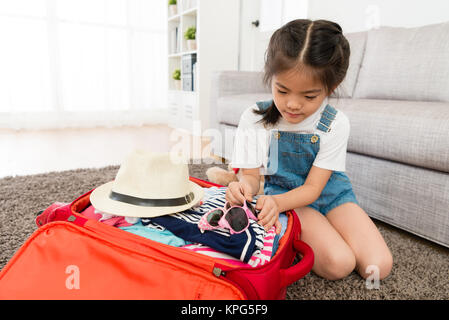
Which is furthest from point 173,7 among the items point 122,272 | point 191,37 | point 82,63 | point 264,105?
point 122,272

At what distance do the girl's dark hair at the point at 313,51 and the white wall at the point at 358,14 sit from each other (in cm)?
127

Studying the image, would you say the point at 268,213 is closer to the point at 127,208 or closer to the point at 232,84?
the point at 127,208

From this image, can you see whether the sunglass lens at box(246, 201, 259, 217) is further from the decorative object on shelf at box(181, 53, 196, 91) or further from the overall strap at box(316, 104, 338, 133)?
the decorative object on shelf at box(181, 53, 196, 91)

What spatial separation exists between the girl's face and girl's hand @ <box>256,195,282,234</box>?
0.21m

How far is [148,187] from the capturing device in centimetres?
64

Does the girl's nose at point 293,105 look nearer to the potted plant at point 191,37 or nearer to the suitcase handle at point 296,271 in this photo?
the suitcase handle at point 296,271

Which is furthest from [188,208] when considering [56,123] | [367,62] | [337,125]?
[56,123]

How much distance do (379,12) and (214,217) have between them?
1784 millimetres

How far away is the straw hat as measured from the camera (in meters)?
0.64

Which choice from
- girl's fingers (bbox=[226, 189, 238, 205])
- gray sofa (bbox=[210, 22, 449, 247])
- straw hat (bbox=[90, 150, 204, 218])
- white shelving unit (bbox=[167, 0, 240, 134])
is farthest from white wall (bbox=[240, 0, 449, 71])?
straw hat (bbox=[90, 150, 204, 218])

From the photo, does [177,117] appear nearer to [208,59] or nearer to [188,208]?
[208,59]

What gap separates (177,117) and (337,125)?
2378 millimetres
